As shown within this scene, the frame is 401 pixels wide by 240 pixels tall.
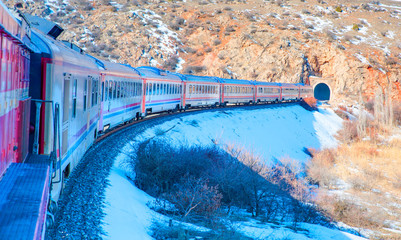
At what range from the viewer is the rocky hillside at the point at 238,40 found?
62.6 metres

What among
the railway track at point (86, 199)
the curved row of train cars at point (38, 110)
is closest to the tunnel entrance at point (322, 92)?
the railway track at point (86, 199)

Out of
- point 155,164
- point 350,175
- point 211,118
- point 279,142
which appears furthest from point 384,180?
point 155,164

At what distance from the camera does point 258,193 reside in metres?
16.1

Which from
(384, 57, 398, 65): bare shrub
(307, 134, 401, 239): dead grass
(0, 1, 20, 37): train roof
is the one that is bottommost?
(307, 134, 401, 239): dead grass

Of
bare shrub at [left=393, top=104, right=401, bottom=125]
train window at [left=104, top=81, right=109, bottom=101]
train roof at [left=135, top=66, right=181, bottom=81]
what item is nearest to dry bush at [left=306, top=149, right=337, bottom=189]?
train roof at [left=135, top=66, right=181, bottom=81]

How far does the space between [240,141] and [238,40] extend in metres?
40.3

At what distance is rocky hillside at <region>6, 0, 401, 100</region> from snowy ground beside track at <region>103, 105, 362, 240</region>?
34.7 feet

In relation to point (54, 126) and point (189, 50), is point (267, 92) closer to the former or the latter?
point (189, 50)

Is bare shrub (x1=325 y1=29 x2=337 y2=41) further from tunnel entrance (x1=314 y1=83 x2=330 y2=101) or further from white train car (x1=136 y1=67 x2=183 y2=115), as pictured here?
white train car (x1=136 y1=67 x2=183 y2=115)

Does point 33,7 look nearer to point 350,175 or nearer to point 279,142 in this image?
point 279,142

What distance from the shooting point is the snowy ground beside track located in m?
8.75

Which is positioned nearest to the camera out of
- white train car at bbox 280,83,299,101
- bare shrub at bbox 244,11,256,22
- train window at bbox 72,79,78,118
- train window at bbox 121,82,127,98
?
train window at bbox 72,79,78,118

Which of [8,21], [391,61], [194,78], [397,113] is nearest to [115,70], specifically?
[8,21]

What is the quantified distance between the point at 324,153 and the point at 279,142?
388 centimetres
